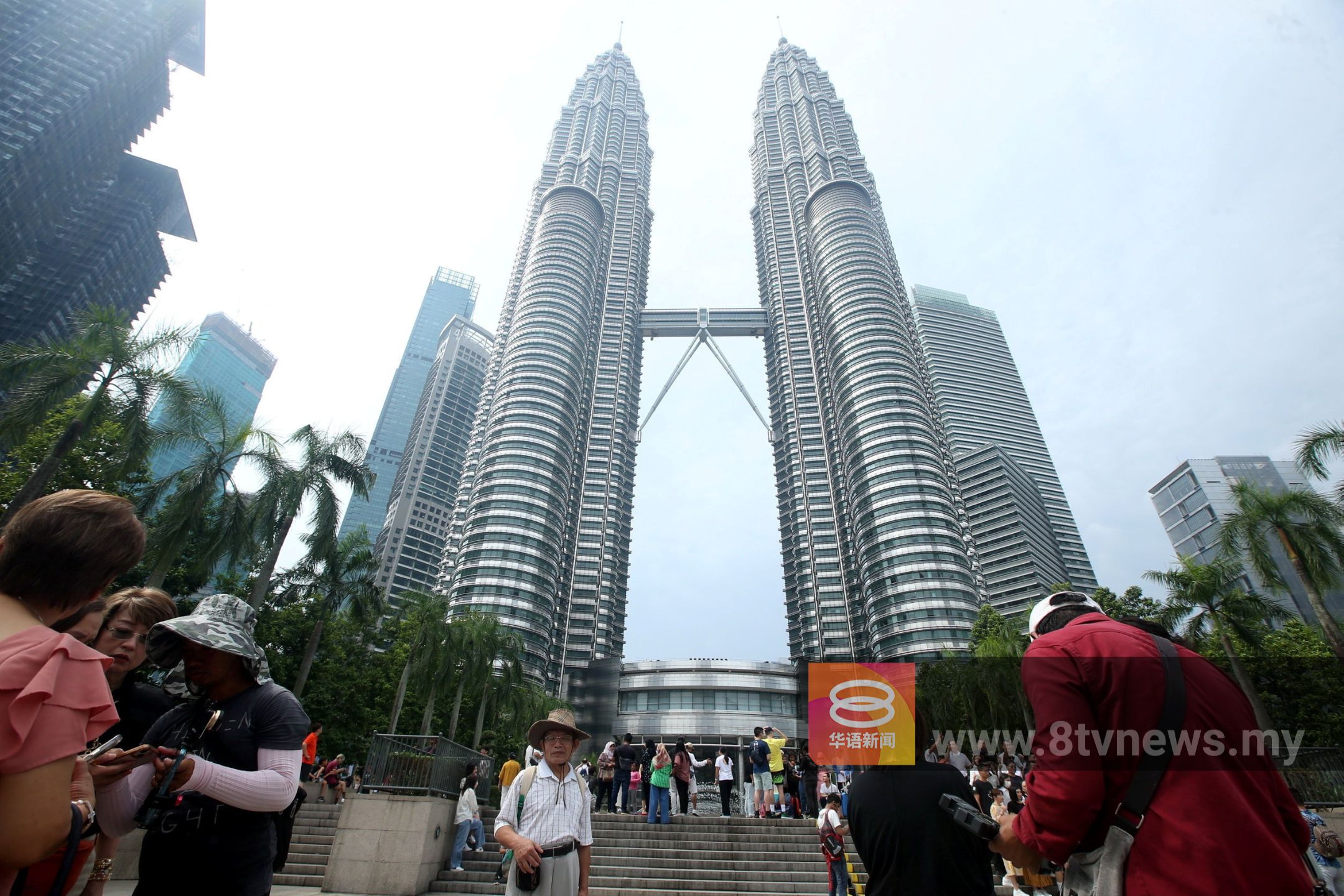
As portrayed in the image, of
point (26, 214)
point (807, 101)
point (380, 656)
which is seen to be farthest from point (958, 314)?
point (26, 214)

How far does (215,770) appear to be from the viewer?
8.61 ft

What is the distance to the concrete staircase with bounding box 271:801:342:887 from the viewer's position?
1085 cm

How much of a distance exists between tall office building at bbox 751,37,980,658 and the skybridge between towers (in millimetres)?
4668

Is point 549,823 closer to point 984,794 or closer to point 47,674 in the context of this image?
point 47,674

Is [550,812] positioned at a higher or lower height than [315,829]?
higher

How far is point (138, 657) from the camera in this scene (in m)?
3.37

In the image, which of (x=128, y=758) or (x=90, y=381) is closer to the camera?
(x=128, y=758)

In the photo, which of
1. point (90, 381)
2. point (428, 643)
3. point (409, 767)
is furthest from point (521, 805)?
point (428, 643)

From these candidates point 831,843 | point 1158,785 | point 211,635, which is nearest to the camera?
point 1158,785

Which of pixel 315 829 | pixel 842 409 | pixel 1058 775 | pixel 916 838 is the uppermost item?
pixel 842 409

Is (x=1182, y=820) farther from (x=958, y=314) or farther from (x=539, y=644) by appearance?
(x=958, y=314)

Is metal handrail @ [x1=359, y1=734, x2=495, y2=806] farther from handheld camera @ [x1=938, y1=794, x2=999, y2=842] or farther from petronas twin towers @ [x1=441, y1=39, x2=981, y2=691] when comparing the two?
petronas twin towers @ [x1=441, y1=39, x2=981, y2=691]

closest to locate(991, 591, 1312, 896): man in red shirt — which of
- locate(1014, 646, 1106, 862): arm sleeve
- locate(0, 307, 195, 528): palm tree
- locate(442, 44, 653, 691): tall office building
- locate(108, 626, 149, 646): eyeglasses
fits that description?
locate(1014, 646, 1106, 862): arm sleeve

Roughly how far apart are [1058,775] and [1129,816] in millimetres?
191
